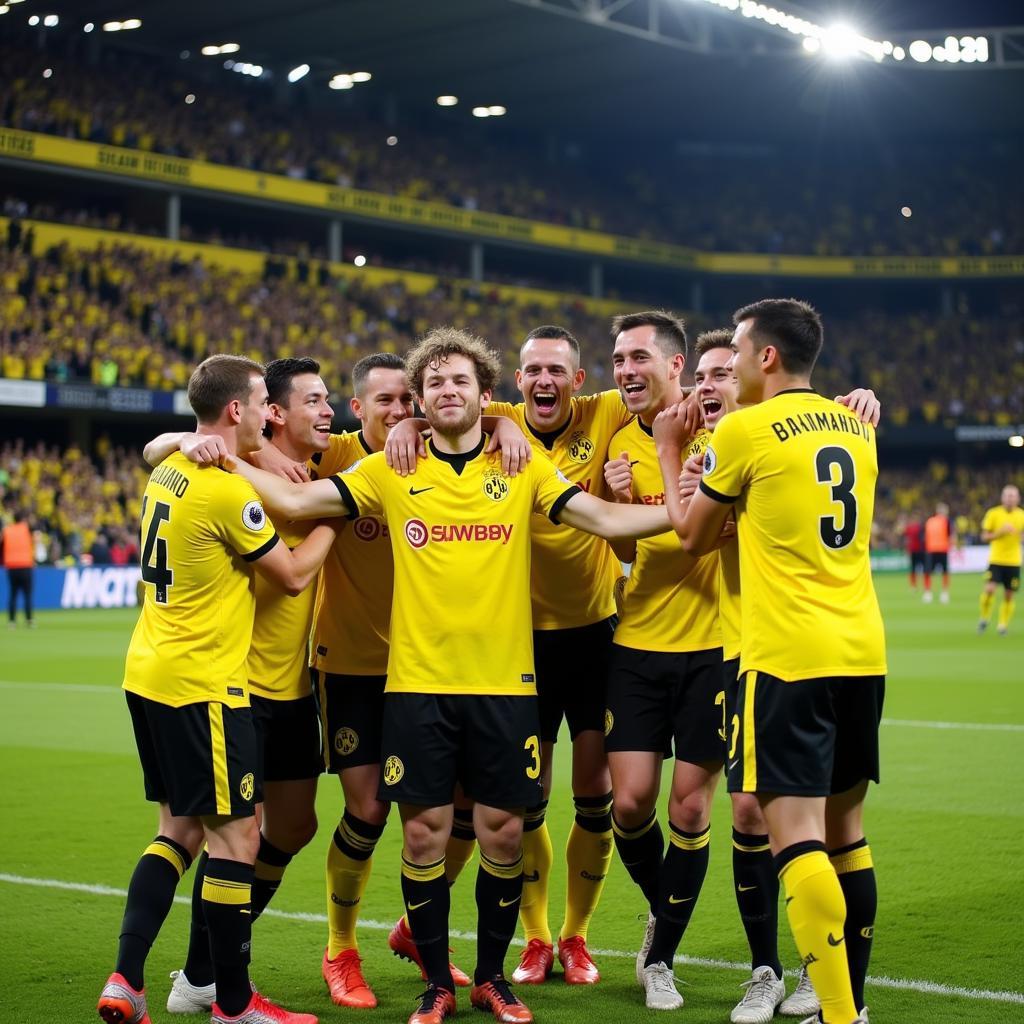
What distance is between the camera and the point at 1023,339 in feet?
183

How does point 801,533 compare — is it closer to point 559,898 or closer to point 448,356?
point 448,356

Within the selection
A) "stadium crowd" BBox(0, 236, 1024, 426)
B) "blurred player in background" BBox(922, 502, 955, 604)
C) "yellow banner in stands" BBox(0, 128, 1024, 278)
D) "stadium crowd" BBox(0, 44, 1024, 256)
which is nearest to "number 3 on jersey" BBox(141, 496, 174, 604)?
"blurred player in background" BBox(922, 502, 955, 604)

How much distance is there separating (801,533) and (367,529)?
6.28ft

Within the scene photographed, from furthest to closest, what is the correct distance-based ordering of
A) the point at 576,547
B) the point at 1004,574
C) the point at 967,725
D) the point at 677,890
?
the point at 1004,574 < the point at 967,725 < the point at 576,547 < the point at 677,890

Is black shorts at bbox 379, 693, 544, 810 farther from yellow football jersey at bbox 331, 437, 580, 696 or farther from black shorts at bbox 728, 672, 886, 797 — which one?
black shorts at bbox 728, 672, 886, 797

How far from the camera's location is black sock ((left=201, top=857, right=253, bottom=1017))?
4.85 m

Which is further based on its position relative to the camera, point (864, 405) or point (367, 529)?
point (367, 529)

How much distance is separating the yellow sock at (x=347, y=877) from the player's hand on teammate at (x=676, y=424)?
6.15 feet

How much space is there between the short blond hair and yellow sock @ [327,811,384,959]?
171 centimetres

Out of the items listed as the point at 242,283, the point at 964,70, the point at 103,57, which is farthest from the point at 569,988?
the point at 964,70

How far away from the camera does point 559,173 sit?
53500mm

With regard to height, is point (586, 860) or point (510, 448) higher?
point (510, 448)

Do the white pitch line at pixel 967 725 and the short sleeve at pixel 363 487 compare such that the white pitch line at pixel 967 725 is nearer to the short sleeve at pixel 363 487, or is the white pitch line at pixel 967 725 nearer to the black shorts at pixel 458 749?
the black shorts at pixel 458 749

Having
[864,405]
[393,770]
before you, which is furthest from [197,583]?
[864,405]
